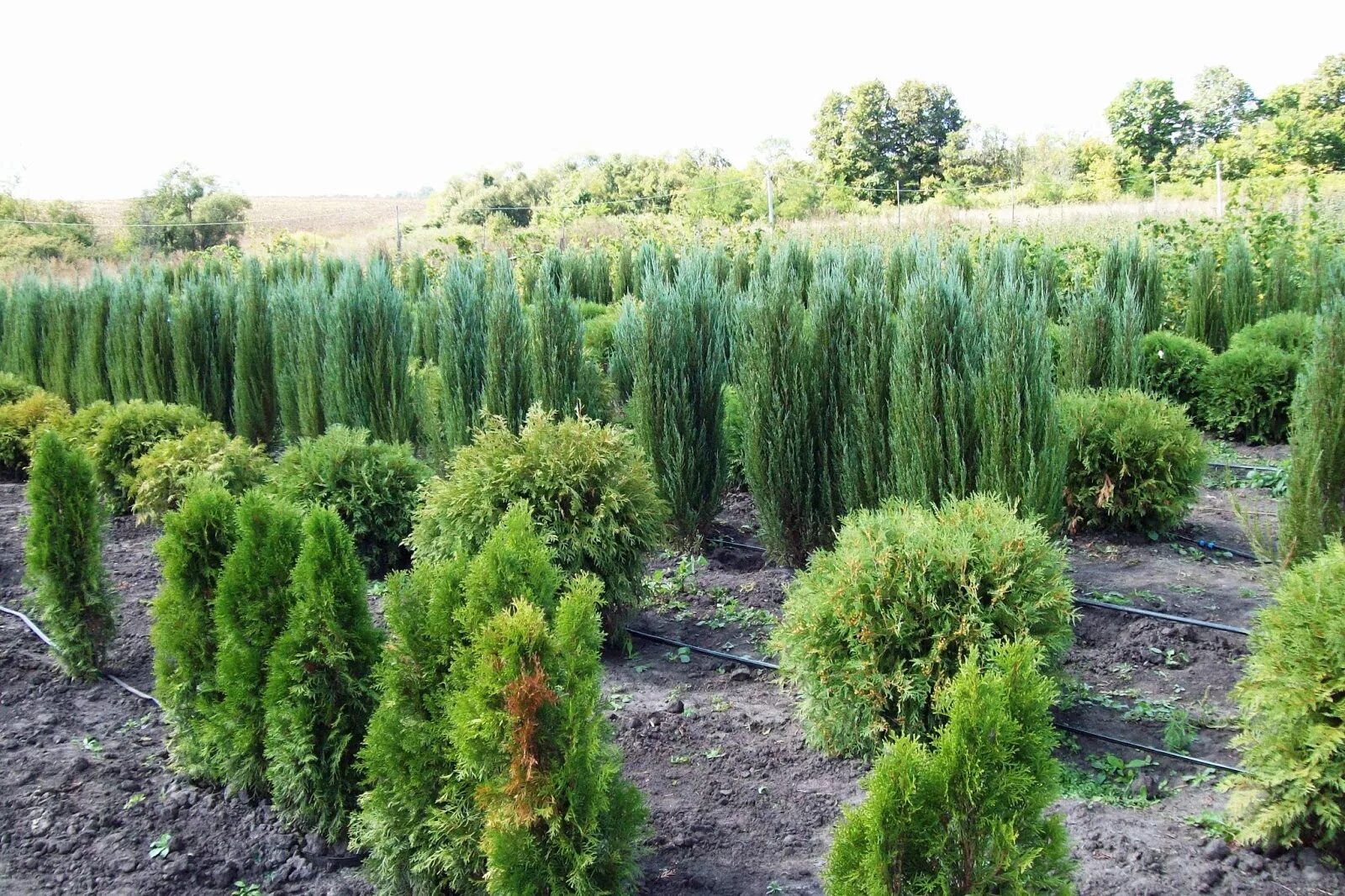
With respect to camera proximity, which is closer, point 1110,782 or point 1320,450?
point 1110,782

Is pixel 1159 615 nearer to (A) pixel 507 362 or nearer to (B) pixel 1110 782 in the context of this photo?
(B) pixel 1110 782

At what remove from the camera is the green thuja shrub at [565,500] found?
4.74 m

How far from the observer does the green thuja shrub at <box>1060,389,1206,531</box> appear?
6.07 metres

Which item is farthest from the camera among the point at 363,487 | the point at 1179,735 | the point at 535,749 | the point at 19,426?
the point at 19,426

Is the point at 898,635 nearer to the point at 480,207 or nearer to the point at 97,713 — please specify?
the point at 97,713

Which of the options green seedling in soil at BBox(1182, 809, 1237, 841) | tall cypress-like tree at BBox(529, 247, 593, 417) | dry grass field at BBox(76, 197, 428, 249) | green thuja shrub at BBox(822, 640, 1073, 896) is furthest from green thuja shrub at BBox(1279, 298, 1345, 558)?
dry grass field at BBox(76, 197, 428, 249)

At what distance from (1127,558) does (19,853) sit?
17.9 feet

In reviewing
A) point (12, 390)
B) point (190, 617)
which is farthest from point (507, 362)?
point (12, 390)

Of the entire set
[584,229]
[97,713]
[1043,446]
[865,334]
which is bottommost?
[97,713]

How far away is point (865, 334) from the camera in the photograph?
18.6ft

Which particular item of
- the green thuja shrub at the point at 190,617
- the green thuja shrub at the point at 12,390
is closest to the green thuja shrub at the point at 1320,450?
the green thuja shrub at the point at 190,617

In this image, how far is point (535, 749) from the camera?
99.7 inches

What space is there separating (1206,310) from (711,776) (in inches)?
396

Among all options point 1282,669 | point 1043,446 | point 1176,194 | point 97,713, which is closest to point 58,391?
point 97,713
